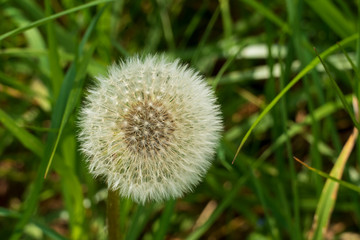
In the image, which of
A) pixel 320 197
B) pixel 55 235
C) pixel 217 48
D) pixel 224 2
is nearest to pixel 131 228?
pixel 55 235

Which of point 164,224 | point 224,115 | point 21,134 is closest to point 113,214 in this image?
point 164,224

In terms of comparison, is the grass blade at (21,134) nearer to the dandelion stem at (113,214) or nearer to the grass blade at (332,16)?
Answer: the dandelion stem at (113,214)

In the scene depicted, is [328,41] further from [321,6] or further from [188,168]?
[188,168]

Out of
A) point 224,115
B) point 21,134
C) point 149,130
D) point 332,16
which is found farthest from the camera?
point 224,115

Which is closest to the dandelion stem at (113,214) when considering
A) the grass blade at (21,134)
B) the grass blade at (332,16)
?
the grass blade at (21,134)

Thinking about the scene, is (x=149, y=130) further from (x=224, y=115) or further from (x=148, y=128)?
(x=224, y=115)

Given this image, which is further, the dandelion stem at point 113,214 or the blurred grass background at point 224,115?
the blurred grass background at point 224,115
